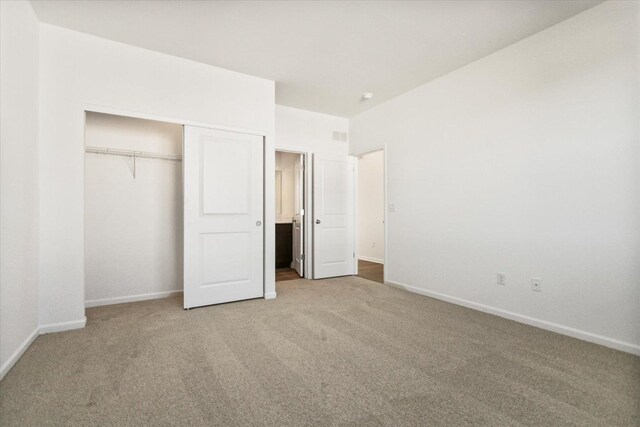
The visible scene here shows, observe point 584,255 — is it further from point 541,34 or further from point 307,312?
point 307,312

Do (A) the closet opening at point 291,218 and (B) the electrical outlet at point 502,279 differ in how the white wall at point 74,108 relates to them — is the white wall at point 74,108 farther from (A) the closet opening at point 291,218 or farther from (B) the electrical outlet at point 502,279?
(B) the electrical outlet at point 502,279

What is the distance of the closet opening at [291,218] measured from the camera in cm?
485

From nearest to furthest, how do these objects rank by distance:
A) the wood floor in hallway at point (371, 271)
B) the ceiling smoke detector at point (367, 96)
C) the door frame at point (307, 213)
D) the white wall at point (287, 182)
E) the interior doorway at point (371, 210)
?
the ceiling smoke detector at point (367, 96)
the door frame at point (307, 213)
the wood floor in hallway at point (371, 271)
the white wall at point (287, 182)
the interior doorway at point (371, 210)

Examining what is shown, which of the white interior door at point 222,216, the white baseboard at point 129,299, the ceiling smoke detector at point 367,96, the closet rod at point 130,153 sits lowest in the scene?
the white baseboard at point 129,299

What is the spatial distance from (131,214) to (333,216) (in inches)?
111

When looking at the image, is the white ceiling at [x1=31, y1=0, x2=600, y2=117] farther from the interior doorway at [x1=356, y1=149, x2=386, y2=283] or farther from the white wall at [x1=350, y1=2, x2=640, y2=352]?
the interior doorway at [x1=356, y1=149, x2=386, y2=283]

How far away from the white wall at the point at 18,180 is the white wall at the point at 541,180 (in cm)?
391

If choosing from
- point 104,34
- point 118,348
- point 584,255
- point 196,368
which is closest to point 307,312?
point 196,368

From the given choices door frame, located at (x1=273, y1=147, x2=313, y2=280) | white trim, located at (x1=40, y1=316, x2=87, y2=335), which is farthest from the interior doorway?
white trim, located at (x1=40, y1=316, x2=87, y2=335)

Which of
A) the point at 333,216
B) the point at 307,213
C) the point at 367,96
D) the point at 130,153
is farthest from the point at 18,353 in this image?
the point at 367,96

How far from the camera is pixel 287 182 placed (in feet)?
20.1

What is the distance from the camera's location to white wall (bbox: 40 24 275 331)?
264 cm

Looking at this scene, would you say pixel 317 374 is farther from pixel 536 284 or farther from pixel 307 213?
pixel 307 213

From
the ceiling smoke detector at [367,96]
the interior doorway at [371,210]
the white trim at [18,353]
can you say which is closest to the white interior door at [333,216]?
the ceiling smoke detector at [367,96]
